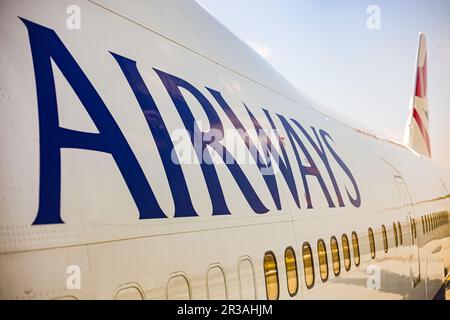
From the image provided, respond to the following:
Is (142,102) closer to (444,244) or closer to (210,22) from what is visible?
(210,22)

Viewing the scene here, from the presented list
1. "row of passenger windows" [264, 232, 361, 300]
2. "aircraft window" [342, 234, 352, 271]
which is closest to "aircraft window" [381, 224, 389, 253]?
"row of passenger windows" [264, 232, 361, 300]

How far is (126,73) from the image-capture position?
8.82ft

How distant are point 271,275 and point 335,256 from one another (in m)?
1.49

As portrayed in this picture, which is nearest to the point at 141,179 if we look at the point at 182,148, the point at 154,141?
the point at 154,141

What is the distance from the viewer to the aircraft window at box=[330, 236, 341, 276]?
15.0ft

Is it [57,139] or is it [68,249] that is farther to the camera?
[57,139]

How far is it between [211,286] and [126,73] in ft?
4.30

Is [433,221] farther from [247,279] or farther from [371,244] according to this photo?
[247,279]

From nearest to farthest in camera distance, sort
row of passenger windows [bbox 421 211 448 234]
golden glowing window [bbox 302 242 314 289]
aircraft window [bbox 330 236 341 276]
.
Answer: golden glowing window [bbox 302 242 314 289], aircraft window [bbox 330 236 341 276], row of passenger windows [bbox 421 211 448 234]

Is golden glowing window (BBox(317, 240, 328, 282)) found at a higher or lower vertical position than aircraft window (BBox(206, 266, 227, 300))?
lower

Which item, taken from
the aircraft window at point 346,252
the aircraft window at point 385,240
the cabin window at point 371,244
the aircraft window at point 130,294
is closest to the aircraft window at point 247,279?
the aircraft window at point 130,294

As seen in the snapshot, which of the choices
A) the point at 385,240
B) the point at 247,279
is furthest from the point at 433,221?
the point at 247,279

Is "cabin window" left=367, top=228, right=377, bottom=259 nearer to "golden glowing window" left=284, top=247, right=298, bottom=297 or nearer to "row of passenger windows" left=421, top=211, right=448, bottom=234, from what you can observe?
"golden glowing window" left=284, top=247, right=298, bottom=297

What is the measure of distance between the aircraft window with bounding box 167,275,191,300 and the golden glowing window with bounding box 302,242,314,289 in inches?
65.2
